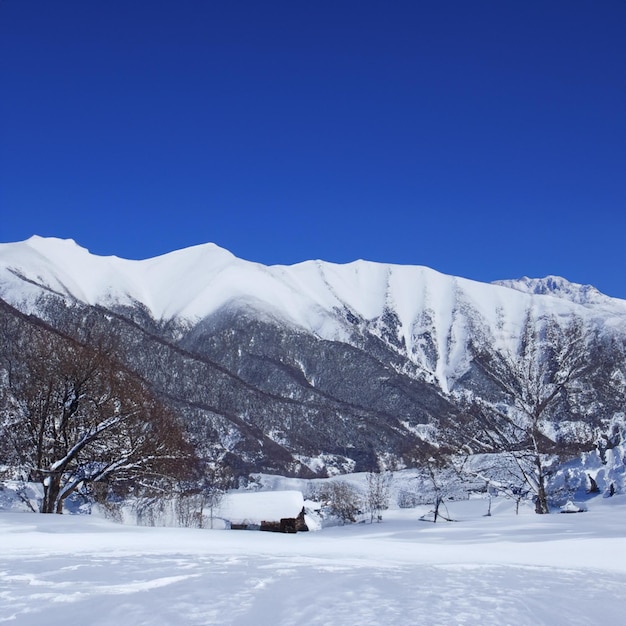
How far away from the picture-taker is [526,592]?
7895 mm

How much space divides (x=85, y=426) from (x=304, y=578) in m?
16.2

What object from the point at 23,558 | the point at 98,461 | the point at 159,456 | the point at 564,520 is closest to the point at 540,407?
the point at 564,520

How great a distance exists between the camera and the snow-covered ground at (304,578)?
21.2 ft

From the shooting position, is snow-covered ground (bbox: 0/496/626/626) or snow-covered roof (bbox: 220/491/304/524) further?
snow-covered roof (bbox: 220/491/304/524)

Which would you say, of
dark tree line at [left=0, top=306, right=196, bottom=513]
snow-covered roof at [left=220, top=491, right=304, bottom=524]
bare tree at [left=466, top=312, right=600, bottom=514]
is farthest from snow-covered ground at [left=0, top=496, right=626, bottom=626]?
snow-covered roof at [left=220, top=491, right=304, bottom=524]

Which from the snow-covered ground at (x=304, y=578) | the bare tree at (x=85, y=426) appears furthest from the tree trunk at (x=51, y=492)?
the snow-covered ground at (x=304, y=578)

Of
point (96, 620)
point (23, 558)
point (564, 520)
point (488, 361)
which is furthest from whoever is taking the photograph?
point (488, 361)

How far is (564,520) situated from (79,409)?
53.6 feet

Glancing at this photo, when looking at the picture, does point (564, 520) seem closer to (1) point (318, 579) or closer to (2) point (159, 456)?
(1) point (318, 579)

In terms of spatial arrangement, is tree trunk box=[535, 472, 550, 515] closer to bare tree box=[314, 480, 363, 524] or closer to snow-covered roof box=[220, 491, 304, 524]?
snow-covered roof box=[220, 491, 304, 524]

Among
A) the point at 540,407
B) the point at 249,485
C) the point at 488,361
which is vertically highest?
the point at 488,361

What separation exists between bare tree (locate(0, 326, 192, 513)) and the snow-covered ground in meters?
7.52

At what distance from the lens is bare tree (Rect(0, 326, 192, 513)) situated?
72.7 feet

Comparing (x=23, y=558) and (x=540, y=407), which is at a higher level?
(x=540, y=407)
